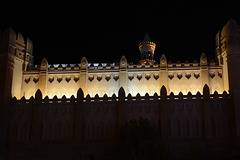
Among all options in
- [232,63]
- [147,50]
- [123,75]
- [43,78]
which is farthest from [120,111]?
[147,50]

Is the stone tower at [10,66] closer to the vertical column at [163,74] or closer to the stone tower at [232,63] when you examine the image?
the vertical column at [163,74]

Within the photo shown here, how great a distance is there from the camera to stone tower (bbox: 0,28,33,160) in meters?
37.2

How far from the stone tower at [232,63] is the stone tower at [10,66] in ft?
87.3

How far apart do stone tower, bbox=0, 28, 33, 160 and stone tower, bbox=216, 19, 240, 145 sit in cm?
2660

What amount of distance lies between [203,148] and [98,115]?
12495 millimetres

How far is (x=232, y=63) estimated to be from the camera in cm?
3581

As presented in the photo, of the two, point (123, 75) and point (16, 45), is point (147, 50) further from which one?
point (16, 45)

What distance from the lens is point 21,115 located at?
37.9 metres

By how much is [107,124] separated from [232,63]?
16222mm

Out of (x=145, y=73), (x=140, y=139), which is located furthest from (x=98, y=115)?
(x=145, y=73)

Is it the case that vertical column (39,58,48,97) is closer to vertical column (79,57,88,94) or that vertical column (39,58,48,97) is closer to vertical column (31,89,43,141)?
vertical column (79,57,88,94)

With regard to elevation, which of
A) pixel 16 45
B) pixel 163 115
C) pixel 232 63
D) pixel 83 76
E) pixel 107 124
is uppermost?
pixel 16 45

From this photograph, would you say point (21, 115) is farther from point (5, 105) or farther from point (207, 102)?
point (207, 102)

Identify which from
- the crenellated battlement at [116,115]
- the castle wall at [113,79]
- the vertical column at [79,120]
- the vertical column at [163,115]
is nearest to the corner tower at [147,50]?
the castle wall at [113,79]
